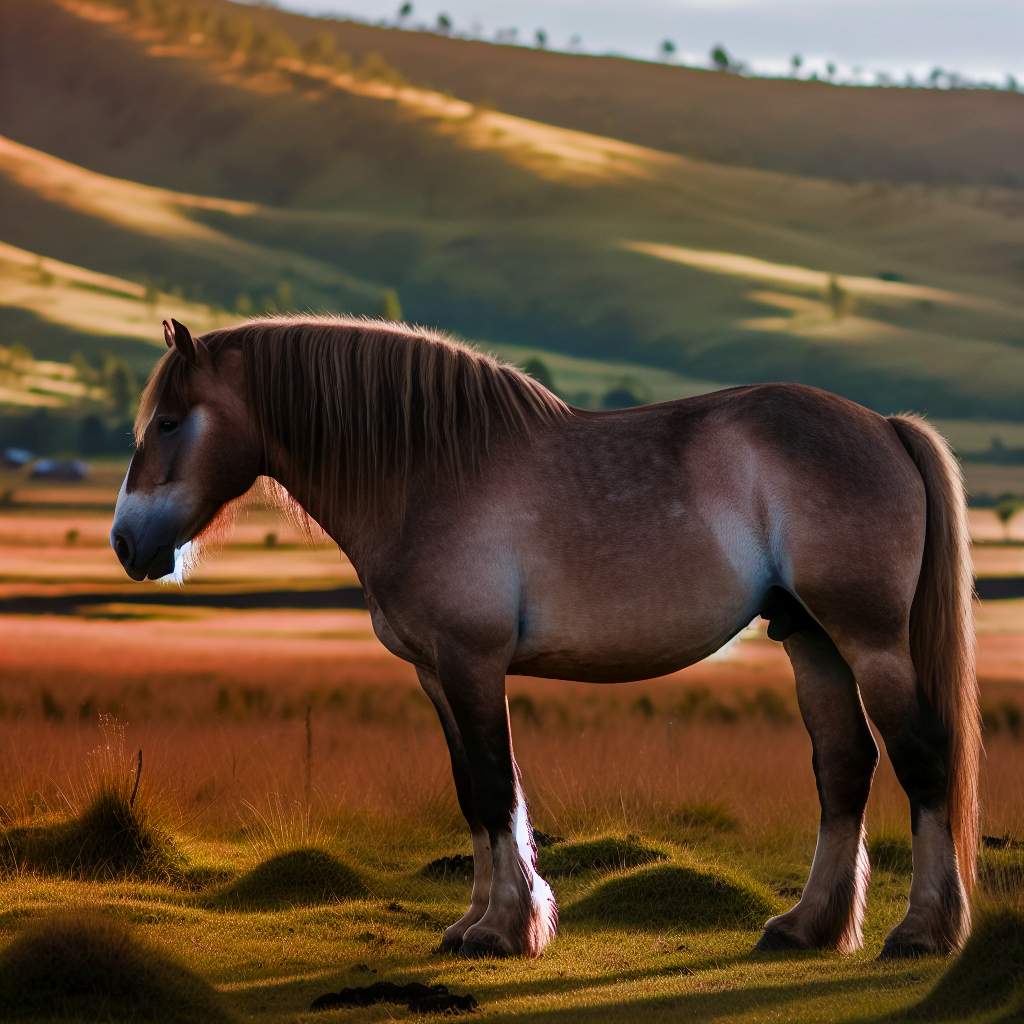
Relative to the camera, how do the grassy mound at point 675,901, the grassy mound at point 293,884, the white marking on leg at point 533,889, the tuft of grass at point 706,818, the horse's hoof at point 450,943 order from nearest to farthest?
the white marking on leg at point 533,889
the horse's hoof at point 450,943
the grassy mound at point 675,901
the grassy mound at point 293,884
the tuft of grass at point 706,818

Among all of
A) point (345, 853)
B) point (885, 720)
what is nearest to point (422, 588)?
point (885, 720)

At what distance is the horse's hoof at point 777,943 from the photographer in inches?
287

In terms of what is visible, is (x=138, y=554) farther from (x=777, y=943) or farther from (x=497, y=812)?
(x=777, y=943)

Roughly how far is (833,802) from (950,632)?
1026 millimetres

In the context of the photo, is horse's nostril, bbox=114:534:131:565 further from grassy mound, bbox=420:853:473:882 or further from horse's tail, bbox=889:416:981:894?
horse's tail, bbox=889:416:981:894

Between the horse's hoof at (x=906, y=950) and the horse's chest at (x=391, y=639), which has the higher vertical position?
the horse's chest at (x=391, y=639)

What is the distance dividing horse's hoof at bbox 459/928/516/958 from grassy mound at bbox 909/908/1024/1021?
198 centimetres

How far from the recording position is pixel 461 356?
24.0ft

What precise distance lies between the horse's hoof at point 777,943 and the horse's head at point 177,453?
136 inches

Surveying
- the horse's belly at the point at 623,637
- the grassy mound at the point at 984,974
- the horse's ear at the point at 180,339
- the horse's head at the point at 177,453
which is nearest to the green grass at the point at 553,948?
the grassy mound at the point at 984,974

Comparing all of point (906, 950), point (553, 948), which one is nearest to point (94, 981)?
point (553, 948)

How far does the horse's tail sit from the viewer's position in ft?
23.3

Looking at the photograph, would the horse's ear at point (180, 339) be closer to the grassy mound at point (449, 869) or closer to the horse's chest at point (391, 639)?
the horse's chest at point (391, 639)

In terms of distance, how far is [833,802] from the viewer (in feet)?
Result: 24.1
